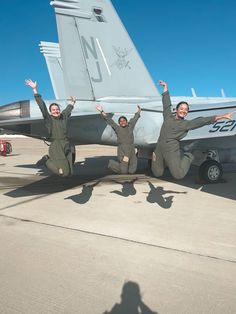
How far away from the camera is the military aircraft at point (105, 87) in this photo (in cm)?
906

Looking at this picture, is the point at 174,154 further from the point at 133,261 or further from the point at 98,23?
the point at 98,23

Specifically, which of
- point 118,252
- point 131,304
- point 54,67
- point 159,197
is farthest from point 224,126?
point 54,67

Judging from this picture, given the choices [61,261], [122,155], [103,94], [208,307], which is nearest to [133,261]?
[61,261]

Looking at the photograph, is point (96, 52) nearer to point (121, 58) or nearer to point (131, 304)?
point (121, 58)

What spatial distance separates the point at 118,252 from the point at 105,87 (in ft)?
20.7

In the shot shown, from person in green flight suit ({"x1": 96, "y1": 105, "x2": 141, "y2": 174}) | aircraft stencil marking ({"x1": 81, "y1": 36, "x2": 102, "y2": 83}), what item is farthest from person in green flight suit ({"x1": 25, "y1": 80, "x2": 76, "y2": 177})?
aircraft stencil marking ({"x1": 81, "y1": 36, "x2": 102, "y2": 83})

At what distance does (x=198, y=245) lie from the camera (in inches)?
185

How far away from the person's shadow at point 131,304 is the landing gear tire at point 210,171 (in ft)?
21.5

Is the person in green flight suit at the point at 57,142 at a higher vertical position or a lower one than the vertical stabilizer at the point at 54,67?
lower

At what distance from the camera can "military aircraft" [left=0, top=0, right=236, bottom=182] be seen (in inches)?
357

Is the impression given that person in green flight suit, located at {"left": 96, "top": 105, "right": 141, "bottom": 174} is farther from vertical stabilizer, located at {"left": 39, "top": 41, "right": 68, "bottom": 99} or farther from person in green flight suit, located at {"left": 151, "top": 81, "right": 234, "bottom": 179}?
vertical stabilizer, located at {"left": 39, "top": 41, "right": 68, "bottom": 99}

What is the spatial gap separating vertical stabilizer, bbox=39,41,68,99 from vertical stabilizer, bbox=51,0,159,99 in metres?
8.62

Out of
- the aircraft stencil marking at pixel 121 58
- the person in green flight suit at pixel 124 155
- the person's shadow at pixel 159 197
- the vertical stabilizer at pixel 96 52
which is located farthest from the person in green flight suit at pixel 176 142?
the aircraft stencil marking at pixel 121 58

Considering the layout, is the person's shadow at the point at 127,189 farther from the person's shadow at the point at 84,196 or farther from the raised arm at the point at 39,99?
the raised arm at the point at 39,99
